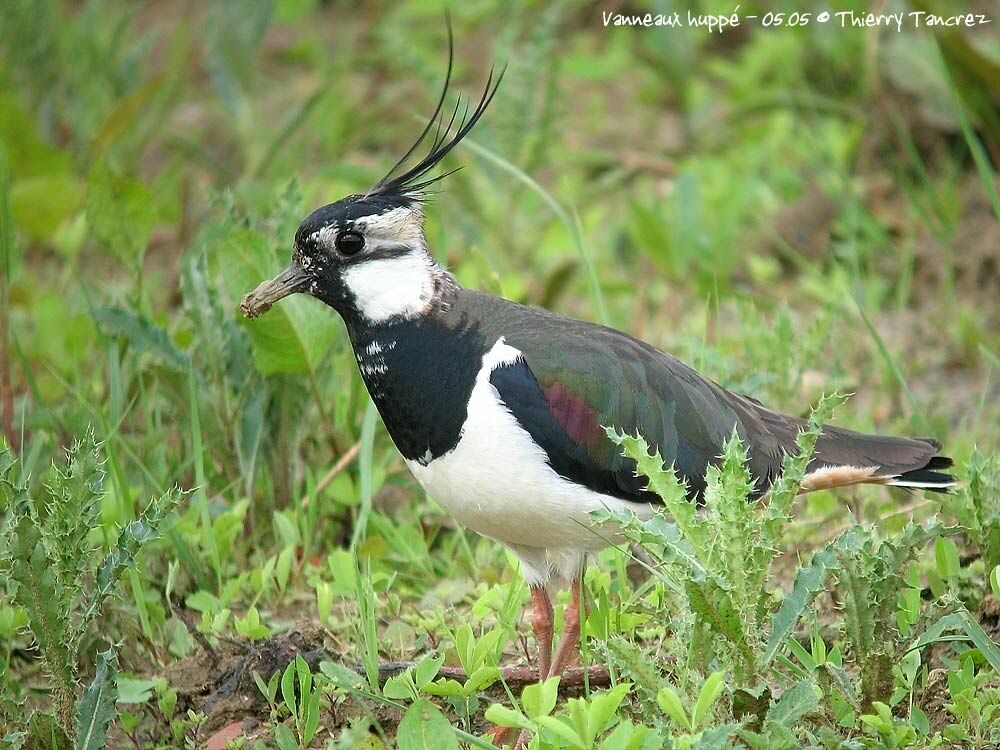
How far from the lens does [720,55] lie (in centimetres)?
834

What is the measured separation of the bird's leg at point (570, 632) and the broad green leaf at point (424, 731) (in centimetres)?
56

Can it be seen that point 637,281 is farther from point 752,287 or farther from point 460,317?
point 460,317

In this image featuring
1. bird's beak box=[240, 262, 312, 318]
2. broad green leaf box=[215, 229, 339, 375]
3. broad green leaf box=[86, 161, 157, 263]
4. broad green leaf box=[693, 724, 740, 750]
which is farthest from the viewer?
broad green leaf box=[86, 161, 157, 263]

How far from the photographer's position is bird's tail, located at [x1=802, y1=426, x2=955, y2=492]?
3.65 m

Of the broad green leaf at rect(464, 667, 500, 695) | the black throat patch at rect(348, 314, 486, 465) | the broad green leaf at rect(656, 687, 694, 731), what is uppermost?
the black throat patch at rect(348, 314, 486, 465)

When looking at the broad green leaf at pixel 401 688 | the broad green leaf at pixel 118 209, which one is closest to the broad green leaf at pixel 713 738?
the broad green leaf at pixel 401 688

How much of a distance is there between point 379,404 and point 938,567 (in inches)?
63.4

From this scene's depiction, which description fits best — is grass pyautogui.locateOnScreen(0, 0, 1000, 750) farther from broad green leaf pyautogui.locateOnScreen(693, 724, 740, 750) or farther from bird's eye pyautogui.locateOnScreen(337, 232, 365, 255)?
bird's eye pyautogui.locateOnScreen(337, 232, 365, 255)

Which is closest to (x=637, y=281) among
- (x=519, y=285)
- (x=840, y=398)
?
(x=519, y=285)

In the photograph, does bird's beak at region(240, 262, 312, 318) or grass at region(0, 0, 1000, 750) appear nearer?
grass at region(0, 0, 1000, 750)

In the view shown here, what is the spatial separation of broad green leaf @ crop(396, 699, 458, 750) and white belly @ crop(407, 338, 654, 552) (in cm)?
61

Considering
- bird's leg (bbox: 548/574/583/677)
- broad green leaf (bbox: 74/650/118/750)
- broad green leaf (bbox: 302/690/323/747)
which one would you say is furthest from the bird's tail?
broad green leaf (bbox: 74/650/118/750)

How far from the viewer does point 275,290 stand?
143 inches

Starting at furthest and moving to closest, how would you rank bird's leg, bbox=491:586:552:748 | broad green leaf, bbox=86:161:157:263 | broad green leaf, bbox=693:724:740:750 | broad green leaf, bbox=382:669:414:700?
broad green leaf, bbox=86:161:157:263
bird's leg, bbox=491:586:552:748
broad green leaf, bbox=382:669:414:700
broad green leaf, bbox=693:724:740:750
